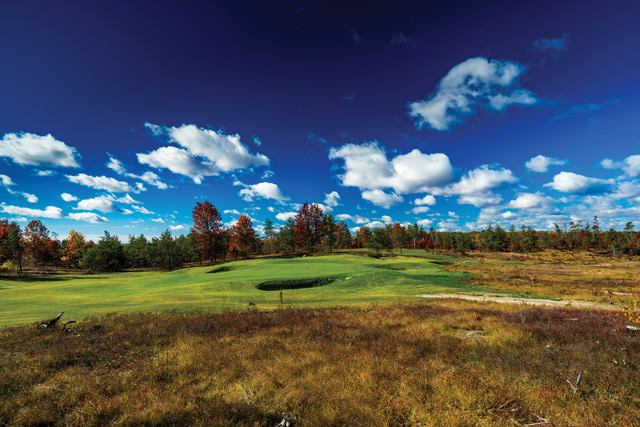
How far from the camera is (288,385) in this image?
595 centimetres

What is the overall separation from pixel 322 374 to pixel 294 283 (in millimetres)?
23189

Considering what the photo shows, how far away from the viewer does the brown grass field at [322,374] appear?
486 centimetres

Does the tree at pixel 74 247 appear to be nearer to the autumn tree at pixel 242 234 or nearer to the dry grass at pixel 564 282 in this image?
the autumn tree at pixel 242 234

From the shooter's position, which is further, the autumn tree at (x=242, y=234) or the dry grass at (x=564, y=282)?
the autumn tree at (x=242, y=234)

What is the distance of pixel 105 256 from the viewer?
72938mm

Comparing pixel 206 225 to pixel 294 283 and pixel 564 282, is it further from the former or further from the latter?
pixel 564 282

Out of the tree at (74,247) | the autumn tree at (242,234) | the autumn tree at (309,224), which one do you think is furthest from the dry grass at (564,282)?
the tree at (74,247)

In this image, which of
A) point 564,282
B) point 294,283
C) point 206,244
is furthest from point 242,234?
point 564,282

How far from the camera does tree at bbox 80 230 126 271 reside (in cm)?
7100

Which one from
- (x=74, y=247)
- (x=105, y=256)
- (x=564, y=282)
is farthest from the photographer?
(x=74, y=247)

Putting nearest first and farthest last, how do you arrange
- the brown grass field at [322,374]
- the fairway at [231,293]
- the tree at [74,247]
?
1. the brown grass field at [322,374]
2. the fairway at [231,293]
3. the tree at [74,247]

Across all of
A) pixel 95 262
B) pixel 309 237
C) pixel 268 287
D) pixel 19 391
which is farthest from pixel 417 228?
pixel 19 391

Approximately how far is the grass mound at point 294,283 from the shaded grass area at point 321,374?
16.5 m

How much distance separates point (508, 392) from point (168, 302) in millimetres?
19085
